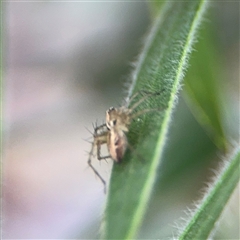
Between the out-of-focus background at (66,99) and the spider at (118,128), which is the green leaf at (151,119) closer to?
the spider at (118,128)

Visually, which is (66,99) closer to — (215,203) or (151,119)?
(151,119)

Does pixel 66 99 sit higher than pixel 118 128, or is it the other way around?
pixel 118 128

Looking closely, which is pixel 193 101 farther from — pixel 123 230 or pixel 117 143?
pixel 123 230

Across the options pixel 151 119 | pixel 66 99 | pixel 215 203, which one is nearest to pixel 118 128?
pixel 151 119

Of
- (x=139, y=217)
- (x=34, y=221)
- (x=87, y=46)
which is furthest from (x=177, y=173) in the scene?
(x=34, y=221)

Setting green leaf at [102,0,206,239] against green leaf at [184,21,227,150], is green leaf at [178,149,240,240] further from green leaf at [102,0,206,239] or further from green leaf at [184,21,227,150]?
green leaf at [184,21,227,150]

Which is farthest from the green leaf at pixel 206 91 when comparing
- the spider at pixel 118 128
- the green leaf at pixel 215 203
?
the green leaf at pixel 215 203
